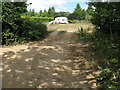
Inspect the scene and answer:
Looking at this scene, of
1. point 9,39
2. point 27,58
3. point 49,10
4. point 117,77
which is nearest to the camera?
point 117,77

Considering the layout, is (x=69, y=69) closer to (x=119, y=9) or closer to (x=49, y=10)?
(x=119, y=9)

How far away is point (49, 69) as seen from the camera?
18.5ft

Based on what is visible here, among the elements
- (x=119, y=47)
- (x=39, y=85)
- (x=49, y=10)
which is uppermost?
(x=49, y=10)

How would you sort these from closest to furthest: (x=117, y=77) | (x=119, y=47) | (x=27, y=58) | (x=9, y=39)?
(x=117, y=77) → (x=119, y=47) → (x=27, y=58) → (x=9, y=39)

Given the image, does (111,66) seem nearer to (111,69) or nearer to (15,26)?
(111,69)

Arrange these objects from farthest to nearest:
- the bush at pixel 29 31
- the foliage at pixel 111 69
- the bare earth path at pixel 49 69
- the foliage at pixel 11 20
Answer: the bush at pixel 29 31 < the foliage at pixel 11 20 < the bare earth path at pixel 49 69 < the foliage at pixel 111 69

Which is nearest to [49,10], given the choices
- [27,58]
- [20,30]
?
[20,30]

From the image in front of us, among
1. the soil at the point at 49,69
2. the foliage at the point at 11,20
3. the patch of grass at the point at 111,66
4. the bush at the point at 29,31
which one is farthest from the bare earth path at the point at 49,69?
the bush at the point at 29,31

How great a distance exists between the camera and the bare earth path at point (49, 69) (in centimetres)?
461

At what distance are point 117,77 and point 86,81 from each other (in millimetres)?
1009

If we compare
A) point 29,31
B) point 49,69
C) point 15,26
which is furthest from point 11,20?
point 49,69

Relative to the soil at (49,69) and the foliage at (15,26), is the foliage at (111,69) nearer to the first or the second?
the soil at (49,69)

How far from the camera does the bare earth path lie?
4605mm

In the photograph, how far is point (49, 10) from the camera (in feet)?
202
